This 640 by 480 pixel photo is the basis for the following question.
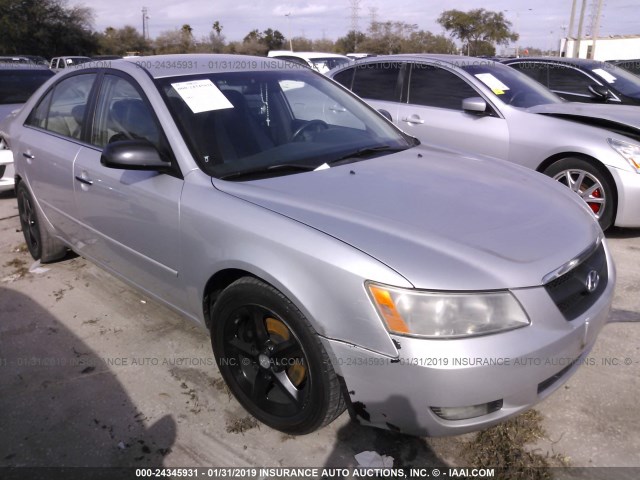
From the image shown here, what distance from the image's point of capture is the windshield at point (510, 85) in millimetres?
5594

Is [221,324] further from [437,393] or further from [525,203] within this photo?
[525,203]

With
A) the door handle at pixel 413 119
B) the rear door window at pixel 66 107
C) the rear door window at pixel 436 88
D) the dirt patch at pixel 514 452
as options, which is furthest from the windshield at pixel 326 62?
the dirt patch at pixel 514 452

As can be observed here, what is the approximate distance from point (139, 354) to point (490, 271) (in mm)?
2156

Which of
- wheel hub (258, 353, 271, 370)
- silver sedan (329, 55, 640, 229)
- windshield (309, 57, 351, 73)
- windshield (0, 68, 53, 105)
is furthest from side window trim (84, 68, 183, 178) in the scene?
windshield (309, 57, 351, 73)

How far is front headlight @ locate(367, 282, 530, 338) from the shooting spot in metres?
1.96

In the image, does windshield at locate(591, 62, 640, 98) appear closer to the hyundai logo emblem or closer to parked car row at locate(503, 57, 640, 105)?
parked car row at locate(503, 57, 640, 105)

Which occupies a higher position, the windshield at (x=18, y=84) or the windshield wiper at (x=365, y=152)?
the windshield at (x=18, y=84)

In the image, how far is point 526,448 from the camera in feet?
7.89

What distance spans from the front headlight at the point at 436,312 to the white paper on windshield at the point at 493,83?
4114mm

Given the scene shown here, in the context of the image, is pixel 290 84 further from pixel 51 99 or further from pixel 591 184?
pixel 591 184

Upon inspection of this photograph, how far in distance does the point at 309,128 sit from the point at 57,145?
1.77 m

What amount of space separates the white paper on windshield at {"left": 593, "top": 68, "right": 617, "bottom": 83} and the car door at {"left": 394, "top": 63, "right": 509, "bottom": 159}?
3.01m

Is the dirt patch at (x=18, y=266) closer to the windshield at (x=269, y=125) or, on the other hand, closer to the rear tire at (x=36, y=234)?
the rear tire at (x=36, y=234)

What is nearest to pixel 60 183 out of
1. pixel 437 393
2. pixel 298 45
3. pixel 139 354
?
pixel 139 354
